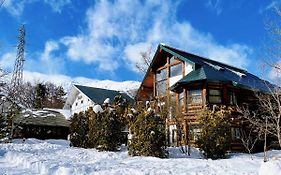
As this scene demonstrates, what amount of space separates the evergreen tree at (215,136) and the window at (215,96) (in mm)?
A: 6334

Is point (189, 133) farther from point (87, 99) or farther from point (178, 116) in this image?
point (87, 99)

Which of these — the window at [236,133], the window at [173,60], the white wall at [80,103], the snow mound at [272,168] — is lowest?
the snow mound at [272,168]

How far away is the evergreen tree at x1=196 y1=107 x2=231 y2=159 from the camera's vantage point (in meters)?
16.7

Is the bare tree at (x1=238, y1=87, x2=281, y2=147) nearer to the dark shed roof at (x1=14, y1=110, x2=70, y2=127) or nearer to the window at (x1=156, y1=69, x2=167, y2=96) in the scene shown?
the window at (x1=156, y1=69, x2=167, y2=96)

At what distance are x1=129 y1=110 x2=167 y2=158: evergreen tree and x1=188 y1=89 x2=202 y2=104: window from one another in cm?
790

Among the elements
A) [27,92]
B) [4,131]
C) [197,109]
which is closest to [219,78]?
[197,109]

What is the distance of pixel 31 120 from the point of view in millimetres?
38375

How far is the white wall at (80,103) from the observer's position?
41250mm

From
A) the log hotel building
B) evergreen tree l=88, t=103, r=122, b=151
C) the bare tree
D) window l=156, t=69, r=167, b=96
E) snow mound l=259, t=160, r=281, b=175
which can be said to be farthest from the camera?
window l=156, t=69, r=167, b=96

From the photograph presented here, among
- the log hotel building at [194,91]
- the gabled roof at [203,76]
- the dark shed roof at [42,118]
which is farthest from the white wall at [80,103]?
the gabled roof at [203,76]

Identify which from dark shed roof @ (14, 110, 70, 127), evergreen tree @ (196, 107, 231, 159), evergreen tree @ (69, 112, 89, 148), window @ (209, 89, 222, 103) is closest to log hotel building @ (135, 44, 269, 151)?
window @ (209, 89, 222, 103)

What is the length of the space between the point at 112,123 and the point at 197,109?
746 centimetres

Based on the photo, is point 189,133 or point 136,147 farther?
point 189,133

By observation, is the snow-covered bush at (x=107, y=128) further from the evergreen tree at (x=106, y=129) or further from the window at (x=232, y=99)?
the window at (x=232, y=99)
